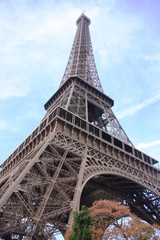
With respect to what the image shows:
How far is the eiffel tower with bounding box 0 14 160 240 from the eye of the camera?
1581 centimetres

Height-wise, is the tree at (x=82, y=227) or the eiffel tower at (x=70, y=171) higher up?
the eiffel tower at (x=70, y=171)

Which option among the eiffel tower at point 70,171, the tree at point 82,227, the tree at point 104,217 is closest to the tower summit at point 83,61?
the eiffel tower at point 70,171

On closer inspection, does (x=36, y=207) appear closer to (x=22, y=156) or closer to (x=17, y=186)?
(x=17, y=186)

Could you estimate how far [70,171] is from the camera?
68.5ft

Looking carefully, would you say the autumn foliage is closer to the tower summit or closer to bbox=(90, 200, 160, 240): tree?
bbox=(90, 200, 160, 240): tree

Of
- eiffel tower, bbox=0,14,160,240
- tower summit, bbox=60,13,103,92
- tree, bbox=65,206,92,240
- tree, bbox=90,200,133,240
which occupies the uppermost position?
tower summit, bbox=60,13,103,92

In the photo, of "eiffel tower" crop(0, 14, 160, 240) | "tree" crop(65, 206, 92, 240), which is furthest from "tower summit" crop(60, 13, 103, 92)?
"tree" crop(65, 206, 92, 240)

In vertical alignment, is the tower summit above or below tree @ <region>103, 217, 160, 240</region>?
above

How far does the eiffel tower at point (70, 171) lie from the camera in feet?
51.9

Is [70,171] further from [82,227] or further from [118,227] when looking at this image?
[82,227]

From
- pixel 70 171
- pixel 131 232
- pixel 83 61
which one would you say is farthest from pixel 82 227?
pixel 83 61

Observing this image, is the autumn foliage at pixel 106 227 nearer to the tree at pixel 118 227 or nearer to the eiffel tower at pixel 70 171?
the tree at pixel 118 227

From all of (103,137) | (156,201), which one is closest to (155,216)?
(156,201)

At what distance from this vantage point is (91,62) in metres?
46.2
